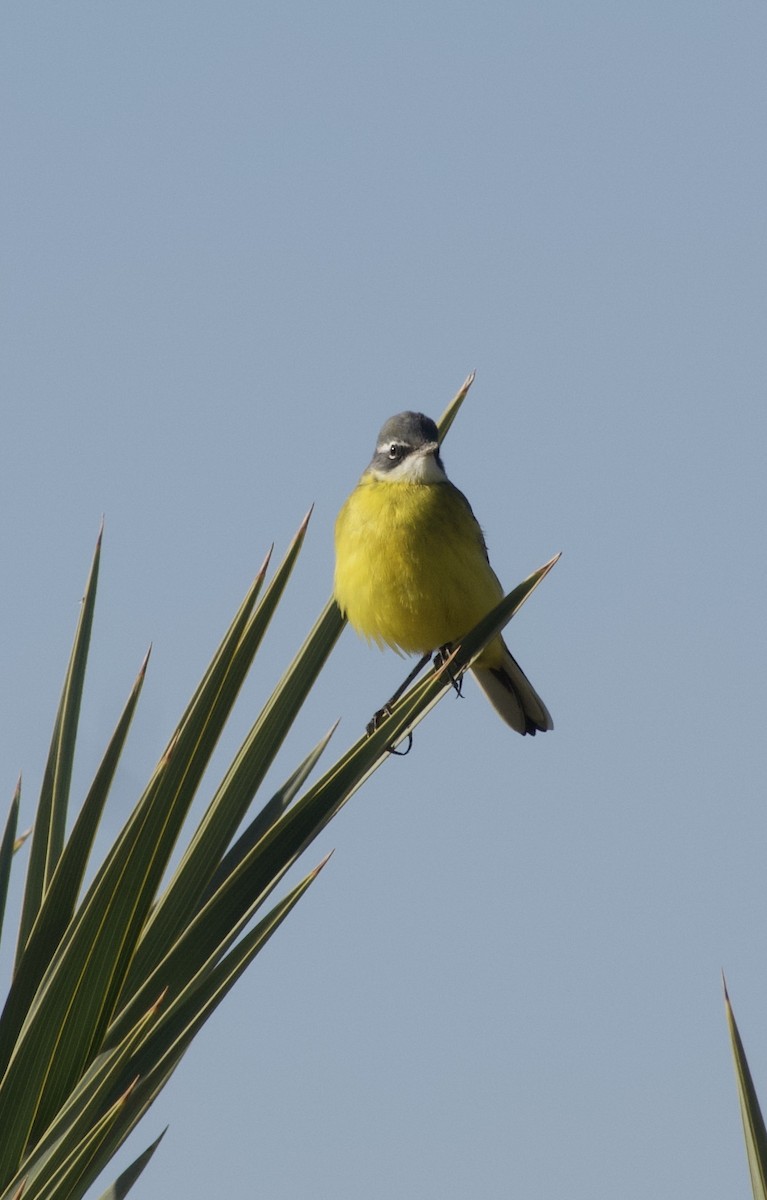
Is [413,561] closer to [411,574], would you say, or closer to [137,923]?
[411,574]

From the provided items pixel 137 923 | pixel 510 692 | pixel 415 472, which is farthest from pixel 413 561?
pixel 137 923

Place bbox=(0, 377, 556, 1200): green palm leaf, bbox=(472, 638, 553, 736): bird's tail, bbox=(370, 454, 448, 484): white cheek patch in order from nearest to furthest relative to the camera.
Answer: bbox=(0, 377, 556, 1200): green palm leaf
bbox=(370, 454, 448, 484): white cheek patch
bbox=(472, 638, 553, 736): bird's tail

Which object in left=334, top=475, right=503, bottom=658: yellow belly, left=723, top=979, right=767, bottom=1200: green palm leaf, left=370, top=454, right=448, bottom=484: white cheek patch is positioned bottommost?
left=723, top=979, right=767, bottom=1200: green palm leaf

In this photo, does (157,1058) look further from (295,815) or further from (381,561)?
(381,561)

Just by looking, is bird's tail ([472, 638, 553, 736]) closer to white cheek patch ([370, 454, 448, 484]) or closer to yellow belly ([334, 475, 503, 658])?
yellow belly ([334, 475, 503, 658])

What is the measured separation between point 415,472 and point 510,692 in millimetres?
Result: 1112

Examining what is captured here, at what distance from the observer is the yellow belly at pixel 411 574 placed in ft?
20.2

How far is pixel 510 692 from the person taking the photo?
7.23 meters

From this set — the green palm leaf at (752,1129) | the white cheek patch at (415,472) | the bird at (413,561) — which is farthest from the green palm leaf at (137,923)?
the white cheek patch at (415,472)

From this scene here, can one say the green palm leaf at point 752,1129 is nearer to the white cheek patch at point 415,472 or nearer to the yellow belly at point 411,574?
the yellow belly at point 411,574

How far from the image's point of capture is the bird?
6172 mm

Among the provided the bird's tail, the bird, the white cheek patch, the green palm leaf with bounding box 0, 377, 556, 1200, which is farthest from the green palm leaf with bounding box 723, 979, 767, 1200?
the bird's tail

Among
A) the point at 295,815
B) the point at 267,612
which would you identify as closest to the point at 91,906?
the point at 295,815

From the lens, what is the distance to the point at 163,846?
9.89ft
